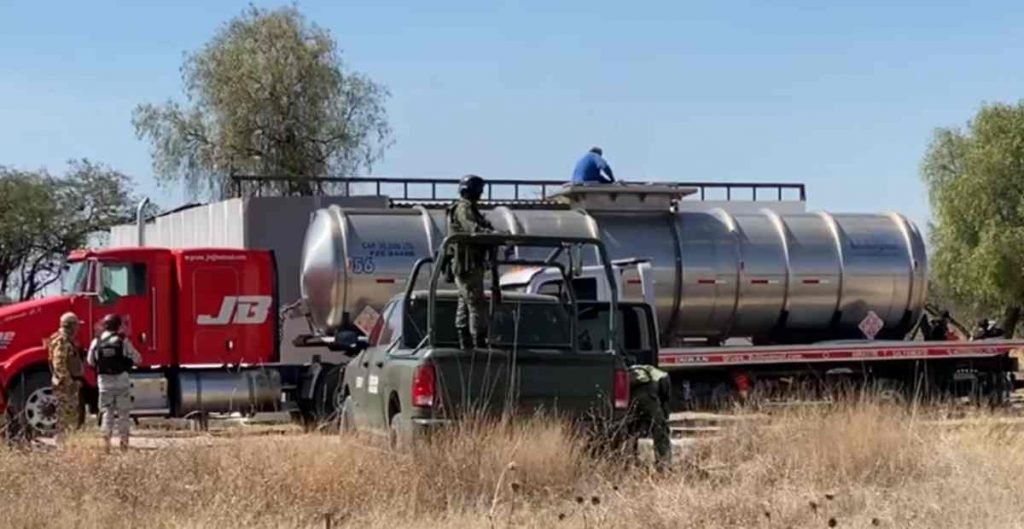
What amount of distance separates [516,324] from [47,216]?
5124 centimetres

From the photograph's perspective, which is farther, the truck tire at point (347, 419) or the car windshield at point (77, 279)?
the car windshield at point (77, 279)

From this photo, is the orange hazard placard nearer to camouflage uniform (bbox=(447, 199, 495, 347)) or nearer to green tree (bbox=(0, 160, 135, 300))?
camouflage uniform (bbox=(447, 199, 495, 347))

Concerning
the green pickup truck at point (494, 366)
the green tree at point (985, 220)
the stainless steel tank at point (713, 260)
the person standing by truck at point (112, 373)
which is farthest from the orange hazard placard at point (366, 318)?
the green tree at point (985, 220)

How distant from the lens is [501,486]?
9.99 metres

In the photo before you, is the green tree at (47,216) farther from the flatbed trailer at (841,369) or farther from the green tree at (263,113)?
the flatbed trailer at (841,369)

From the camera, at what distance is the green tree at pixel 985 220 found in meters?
47.9

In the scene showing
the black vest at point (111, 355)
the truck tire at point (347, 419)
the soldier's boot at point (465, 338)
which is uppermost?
the soldier's boot at point (465, 338)

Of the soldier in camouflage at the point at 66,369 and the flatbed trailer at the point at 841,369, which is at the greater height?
the soldier in camouflage at the point at 66,369

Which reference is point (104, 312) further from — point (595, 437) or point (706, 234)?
point (595, 437)

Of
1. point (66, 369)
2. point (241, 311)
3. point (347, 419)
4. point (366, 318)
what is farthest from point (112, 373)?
point (366, 318)

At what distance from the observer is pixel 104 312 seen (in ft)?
67.3

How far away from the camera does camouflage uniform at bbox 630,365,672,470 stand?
12.1 meters

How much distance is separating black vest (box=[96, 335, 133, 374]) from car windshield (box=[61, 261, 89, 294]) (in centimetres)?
345

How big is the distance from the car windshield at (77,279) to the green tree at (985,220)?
114ft
